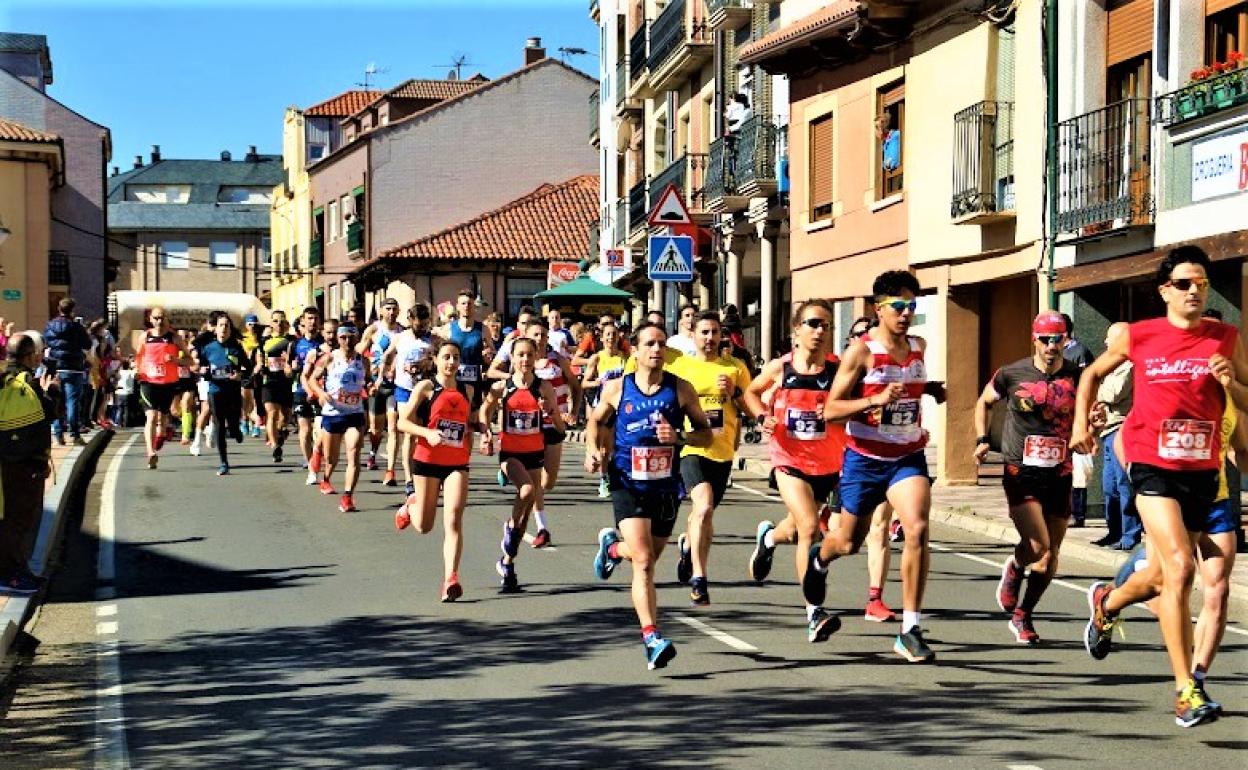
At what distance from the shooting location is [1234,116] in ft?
58.5

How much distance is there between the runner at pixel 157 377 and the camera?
80.2ft

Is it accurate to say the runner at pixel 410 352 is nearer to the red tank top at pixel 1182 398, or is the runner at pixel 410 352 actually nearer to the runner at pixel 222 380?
the runner at pixel 222 380

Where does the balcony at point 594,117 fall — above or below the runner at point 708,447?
above

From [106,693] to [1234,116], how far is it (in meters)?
11.8

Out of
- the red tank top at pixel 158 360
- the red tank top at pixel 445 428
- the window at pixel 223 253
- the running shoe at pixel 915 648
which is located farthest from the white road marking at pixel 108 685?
the window at pixel 223 253

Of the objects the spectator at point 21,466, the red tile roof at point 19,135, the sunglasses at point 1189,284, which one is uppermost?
the red tile roof at point 19,135

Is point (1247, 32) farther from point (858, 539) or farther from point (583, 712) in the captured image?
point (583, 712)

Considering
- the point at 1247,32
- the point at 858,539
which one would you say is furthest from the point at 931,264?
the point at 858,539

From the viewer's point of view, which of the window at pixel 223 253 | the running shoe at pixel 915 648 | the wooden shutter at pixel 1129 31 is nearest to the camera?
the running shoe at pixel 915 648

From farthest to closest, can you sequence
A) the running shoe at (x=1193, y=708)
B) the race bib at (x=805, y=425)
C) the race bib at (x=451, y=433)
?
the race bib at (x=451, y=433), the race bib at (x=805, y=425), the running shoe at (x=1193, y=708)

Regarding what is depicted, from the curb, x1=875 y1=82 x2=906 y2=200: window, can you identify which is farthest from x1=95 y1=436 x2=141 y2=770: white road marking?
x1=875 y1=82 x2=906 y2=200: window

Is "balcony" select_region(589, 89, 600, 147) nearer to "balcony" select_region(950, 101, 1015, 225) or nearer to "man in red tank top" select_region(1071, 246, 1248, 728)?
"balcony" select_region(950, 101, 1015, 225)

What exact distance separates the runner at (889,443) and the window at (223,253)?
9635 centimetres

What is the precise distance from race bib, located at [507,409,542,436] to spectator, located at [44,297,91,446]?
47.0 ft
